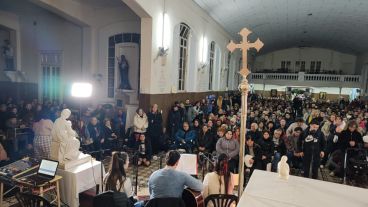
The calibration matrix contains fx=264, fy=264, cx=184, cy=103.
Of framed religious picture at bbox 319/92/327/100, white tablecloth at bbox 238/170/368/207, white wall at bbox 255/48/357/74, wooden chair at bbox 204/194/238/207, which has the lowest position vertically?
wooden chair at bbox 204/194/238/207

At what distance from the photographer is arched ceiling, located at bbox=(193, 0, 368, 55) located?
12094 mm

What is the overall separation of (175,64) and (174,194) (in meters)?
6.98

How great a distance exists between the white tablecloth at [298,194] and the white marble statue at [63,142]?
3211 mm

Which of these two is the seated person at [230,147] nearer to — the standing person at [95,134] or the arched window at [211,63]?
the standing person at [95,134]

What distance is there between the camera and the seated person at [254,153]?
5.93m

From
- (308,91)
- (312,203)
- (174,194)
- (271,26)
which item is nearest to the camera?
(312,203)

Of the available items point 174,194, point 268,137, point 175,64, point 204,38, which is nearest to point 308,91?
point 204,38

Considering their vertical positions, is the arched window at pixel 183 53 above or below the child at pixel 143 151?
above

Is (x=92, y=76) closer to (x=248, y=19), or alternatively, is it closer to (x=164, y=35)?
(x=164, y=35)

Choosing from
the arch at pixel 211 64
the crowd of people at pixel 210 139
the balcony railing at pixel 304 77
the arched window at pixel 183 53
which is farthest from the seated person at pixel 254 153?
the balcony railing at pixel 304 77

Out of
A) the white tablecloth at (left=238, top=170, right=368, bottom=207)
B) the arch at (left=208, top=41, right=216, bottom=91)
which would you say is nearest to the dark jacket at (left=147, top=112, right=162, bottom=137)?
the white tablecloth at (left=238, top=170, right=368, bottom=207)

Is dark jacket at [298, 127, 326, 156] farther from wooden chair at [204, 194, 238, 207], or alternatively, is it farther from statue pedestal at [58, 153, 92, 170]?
statue pedestal at [58, 153, 92, 170]

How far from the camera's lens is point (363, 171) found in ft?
18.9

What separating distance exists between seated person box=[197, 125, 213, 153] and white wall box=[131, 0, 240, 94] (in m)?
2.22
